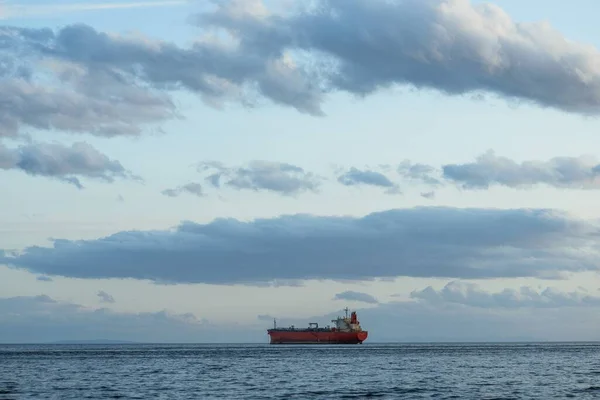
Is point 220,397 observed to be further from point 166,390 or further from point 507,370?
point 507,370

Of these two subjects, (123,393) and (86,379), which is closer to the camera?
(123,393)

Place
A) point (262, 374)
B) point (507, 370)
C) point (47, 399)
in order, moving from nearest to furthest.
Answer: point (47, 399) < point (262, 374) < point (507, 370)

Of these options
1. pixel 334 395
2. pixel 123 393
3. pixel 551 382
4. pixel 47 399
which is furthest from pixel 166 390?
pixel 551 382

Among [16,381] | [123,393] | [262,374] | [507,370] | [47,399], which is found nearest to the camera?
[47,399]

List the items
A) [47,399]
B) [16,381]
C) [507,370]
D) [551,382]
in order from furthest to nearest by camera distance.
Result: [507,370] → [16,381] → [551,382] → [47,399]

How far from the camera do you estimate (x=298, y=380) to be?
342 ft

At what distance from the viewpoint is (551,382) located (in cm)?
9856

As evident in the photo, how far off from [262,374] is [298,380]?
1515 cm

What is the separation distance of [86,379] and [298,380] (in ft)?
94.5

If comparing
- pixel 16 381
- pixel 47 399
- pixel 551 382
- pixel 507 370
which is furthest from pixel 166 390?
pixel 507 370

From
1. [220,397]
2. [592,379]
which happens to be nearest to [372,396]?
[220,397]

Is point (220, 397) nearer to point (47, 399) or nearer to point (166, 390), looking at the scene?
point (166, 390)

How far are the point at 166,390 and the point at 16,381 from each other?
89.6 feet

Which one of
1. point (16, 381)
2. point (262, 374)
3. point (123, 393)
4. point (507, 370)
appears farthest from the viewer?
point (507, 370)
